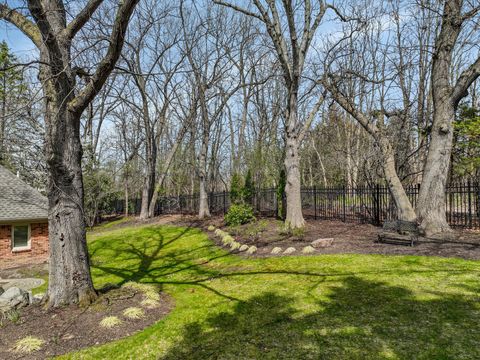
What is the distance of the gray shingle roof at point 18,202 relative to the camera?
13211 millimetres

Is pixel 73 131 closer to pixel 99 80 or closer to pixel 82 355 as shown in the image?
pixel 99 80

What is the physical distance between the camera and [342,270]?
637 cm

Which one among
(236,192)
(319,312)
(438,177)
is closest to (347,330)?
(319,312)

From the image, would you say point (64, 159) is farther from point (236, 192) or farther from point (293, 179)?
point (236, 192)

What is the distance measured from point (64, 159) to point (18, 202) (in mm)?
11620

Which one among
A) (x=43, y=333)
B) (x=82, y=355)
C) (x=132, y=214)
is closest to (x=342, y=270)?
(x=82, y=355)

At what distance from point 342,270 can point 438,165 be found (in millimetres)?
4971

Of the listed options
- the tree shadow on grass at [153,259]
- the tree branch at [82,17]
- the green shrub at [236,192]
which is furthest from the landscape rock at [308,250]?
the green shrub at [236,192]

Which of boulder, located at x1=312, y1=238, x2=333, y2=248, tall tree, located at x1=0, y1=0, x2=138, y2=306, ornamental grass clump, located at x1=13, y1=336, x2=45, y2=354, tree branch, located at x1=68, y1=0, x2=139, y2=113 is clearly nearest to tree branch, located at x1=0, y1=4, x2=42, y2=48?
tall tree, located at x1=0, y1=0, x2=138, y2=306

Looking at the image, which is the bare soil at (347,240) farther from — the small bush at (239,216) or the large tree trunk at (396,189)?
the large tree trunk at (396,189)

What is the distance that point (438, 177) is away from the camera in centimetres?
878

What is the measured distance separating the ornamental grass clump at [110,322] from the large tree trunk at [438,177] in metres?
8.29

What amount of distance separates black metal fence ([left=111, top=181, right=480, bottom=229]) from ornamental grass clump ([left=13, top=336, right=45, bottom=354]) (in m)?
11.1

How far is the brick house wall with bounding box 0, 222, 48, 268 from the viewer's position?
12945mm
